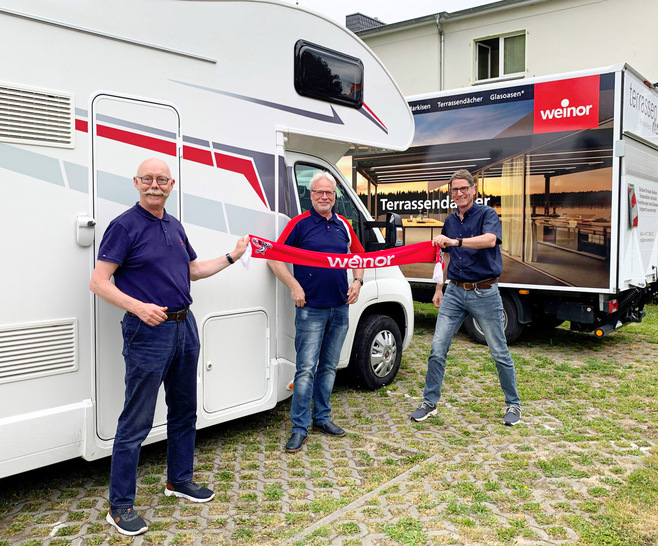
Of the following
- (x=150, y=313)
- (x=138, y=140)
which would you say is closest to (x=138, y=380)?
(x=150, y=313)

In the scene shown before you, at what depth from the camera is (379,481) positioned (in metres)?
3.80

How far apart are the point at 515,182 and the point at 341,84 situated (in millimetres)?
3614

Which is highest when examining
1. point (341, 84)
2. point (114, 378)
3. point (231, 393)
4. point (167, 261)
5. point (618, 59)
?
point (618, 59)

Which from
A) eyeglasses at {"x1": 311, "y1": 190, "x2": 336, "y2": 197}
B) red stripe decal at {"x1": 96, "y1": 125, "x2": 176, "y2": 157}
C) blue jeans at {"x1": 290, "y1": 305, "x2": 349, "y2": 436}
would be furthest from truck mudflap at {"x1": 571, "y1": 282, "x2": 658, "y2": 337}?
red stripe decal at {"x1": 96, "y1": 125, "x2": 176, "y2": 157}

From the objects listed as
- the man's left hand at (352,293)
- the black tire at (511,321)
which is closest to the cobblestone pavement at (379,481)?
the man's left hand at (352,293)

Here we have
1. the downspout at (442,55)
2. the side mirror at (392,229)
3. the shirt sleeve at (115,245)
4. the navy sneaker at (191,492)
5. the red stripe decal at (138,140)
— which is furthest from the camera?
the downspout at (442,55)

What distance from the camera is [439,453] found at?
4.24 meters

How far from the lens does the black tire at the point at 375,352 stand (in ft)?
18.0

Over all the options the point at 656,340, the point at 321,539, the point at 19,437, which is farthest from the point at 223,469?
the point at 656,340

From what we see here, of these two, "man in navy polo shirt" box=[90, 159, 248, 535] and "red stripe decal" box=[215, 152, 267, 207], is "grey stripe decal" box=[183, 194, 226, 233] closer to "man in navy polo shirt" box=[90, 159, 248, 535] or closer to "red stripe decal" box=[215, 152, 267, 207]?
"red stripe decal" box=[215, 152, 267, 207]

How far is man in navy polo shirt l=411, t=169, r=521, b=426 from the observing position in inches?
183

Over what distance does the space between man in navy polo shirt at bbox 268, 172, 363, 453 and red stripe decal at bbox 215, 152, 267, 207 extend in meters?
0.35

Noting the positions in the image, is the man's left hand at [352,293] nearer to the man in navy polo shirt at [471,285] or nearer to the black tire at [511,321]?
the man in navy polo shirt at [471,285]

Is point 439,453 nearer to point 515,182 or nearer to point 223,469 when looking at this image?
point 223,469
